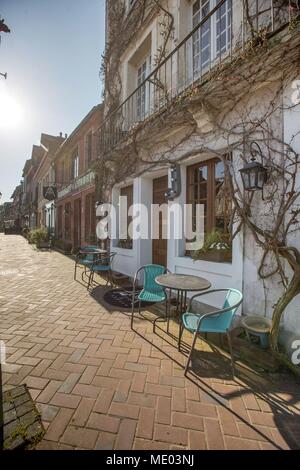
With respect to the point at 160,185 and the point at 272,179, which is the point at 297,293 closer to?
the point at 272,179

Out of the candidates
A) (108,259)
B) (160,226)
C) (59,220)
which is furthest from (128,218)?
(59,220)

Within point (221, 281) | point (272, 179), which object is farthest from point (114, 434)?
point (272, 179)

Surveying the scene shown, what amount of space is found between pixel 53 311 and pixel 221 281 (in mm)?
2889

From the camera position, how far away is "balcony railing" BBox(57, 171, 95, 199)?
9242 mm

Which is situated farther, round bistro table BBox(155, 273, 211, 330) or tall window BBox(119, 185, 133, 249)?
tall window BBox(119, 185, 133, 249)

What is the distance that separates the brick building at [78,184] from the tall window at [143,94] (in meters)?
2.21

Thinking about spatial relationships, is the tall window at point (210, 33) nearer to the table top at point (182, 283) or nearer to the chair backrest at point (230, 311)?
the table top at point (182, 283)

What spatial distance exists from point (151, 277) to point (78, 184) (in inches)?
319

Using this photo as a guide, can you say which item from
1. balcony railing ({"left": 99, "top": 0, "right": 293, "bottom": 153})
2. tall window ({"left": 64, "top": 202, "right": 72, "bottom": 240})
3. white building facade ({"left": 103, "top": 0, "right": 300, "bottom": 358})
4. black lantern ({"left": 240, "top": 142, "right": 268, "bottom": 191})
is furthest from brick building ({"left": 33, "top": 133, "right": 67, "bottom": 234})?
black lantern ({"left": 240, "top": 142, "right": 268, "bottom": 191})

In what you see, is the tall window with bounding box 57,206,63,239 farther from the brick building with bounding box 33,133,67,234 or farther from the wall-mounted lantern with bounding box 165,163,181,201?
the wall-mounted lantern with bounding box 165,163,181,201

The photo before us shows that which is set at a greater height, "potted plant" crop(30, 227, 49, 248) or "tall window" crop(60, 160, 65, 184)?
"tall window" crop(60, 160, 65, 184)

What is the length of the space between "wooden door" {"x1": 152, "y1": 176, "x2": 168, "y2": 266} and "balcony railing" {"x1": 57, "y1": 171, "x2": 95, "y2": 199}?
383 centimetres

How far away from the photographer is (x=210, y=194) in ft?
13.5

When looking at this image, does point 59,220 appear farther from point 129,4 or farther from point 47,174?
point 129,4
